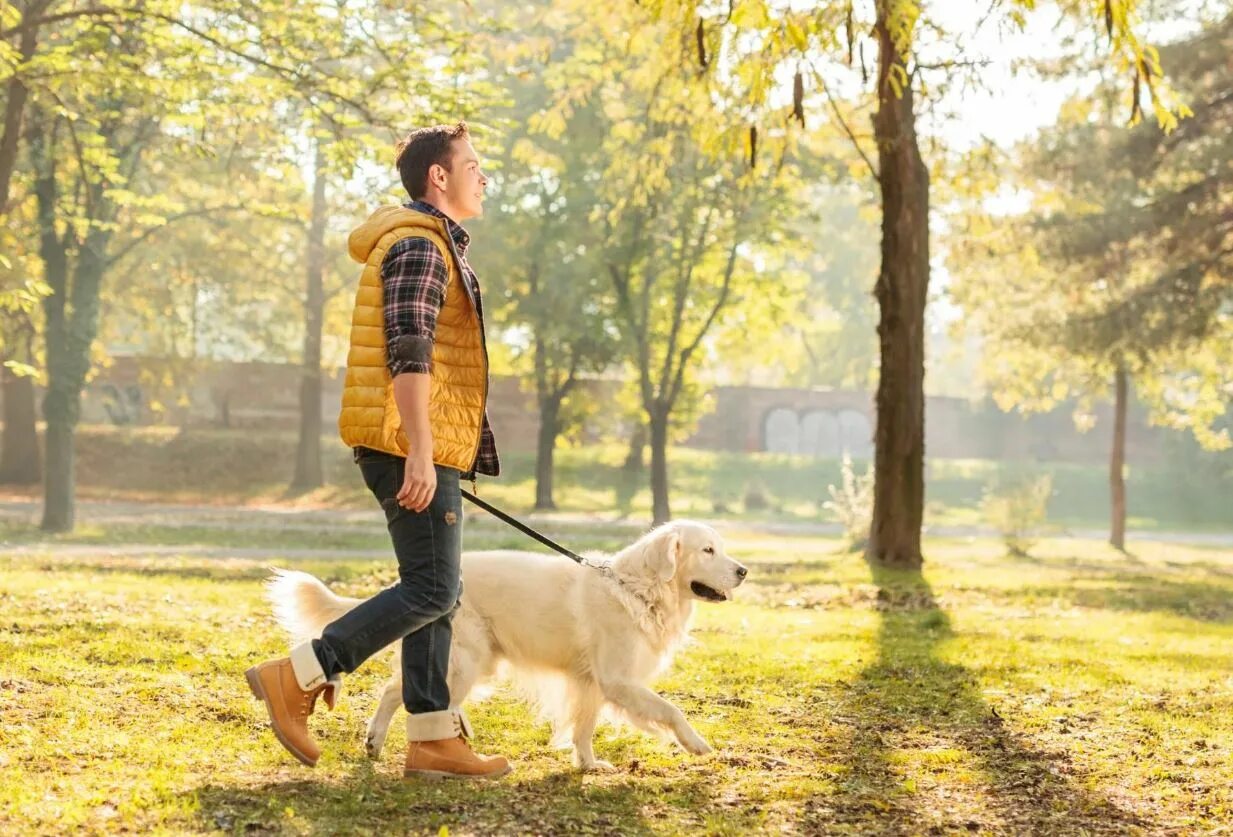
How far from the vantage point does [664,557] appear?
18.9ft

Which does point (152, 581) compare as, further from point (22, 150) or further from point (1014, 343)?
point (1014, 343)

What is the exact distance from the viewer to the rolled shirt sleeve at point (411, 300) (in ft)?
15.0

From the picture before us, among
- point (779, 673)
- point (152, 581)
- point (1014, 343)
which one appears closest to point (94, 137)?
point (152, 581)

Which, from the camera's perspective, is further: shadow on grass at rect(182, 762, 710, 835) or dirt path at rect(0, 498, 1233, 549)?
dirt path at rect(0, 498, 1233, 549)

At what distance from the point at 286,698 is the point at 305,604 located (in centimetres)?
79

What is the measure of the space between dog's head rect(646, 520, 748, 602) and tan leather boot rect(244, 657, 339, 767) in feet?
5.43

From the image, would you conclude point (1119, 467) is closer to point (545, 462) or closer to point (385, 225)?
point (545, 462)

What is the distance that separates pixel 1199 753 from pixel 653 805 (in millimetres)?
2757

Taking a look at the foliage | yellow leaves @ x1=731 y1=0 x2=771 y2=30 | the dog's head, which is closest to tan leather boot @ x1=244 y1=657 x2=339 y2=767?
the dog's head

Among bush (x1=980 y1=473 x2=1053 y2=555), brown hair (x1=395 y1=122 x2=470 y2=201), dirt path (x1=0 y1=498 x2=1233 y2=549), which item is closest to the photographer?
brown hair (x1=395 y1=122 x2=470 y2=201)

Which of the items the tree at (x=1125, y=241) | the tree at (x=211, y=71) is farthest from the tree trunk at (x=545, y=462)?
the tree at (x=211, y=71)

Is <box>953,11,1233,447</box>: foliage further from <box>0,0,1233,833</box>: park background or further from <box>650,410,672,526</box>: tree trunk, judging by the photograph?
<box>650,410,672,526</box>: tree trunk

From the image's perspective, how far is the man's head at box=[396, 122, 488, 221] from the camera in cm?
499

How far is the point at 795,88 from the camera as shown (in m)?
8.38
